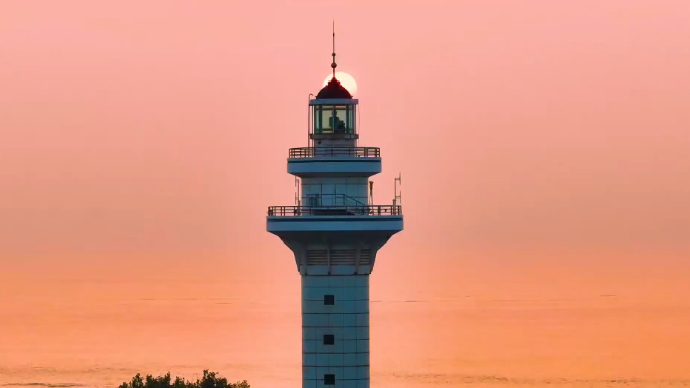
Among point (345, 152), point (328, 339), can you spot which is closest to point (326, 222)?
point (345, 152)

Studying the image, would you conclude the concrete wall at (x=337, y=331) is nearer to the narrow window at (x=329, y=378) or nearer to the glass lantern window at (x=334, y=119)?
the narrow window at (x=329, y=378)

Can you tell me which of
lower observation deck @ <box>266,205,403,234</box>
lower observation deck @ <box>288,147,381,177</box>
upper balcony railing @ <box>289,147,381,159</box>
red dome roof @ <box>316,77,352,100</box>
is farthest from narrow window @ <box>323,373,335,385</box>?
red dome roof @ <box>316,77,352,100</box>

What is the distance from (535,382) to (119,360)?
38.7 metres

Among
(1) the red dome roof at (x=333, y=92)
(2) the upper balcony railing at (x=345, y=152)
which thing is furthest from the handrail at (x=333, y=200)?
→ (1) the red dome roof at (x=333, y=92)

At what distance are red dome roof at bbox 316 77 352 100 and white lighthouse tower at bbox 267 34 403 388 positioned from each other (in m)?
0.36

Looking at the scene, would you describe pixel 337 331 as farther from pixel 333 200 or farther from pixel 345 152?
pixel 345 152

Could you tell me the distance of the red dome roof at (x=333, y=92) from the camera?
7756 centimetres

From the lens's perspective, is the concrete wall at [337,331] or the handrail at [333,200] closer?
the concrete wall at [337,331]

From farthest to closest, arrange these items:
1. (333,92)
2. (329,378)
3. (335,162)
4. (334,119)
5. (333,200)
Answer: (333,92) < (334,119) < (333,200) < (335,162) < (329,378)

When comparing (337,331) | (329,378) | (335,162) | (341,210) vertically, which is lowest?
(329,378)

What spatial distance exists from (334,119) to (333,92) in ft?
3.64

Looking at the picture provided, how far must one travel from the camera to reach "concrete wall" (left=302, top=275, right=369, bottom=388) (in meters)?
75.6

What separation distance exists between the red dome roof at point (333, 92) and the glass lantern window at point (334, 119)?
0.38m

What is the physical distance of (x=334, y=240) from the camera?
250 feet
